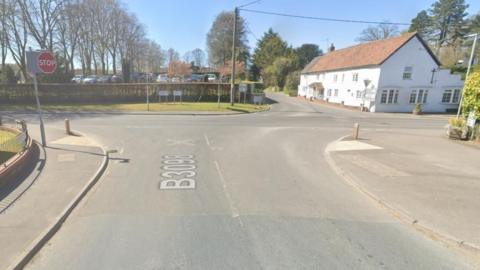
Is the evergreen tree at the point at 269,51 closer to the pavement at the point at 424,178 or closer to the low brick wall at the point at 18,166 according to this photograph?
the pavement at the point at 424,178

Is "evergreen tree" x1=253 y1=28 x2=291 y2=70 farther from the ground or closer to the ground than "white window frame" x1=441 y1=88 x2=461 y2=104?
farther from the ground

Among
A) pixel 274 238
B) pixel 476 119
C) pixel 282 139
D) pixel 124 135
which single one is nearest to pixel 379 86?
pixel 476 119

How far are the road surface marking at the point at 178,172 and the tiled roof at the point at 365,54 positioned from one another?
28.9 meters

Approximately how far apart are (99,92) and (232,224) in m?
30.5

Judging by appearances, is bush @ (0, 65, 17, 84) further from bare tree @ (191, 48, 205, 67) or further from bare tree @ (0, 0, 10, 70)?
bare tree @ (191, 48, 205, 67)

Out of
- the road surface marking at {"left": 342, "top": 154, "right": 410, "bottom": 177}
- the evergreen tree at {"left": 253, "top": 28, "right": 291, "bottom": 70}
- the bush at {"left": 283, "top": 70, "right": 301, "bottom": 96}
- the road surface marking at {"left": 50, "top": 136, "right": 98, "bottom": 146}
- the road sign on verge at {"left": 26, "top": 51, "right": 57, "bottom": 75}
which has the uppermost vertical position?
the evergreen tree at {"left": 253, "top": 28, "right": 291, "bottom": 70}

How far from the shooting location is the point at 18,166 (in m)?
7.40

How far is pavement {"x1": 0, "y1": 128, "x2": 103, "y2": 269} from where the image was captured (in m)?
4.39

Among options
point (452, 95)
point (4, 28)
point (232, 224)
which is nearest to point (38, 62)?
point (232, 224)

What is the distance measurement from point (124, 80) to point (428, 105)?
48.8m

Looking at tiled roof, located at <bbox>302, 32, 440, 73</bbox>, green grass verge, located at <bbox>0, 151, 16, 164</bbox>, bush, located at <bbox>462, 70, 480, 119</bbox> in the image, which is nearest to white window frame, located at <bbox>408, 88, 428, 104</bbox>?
tiled roof, located at <bbox>302, 32, 440, 73</bbox>

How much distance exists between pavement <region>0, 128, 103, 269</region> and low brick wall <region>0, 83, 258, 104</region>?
73.2 ft

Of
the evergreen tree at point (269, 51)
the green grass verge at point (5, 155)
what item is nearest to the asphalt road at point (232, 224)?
the green grass verge at point (5, 155)

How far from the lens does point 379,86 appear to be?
30594 millimetres
